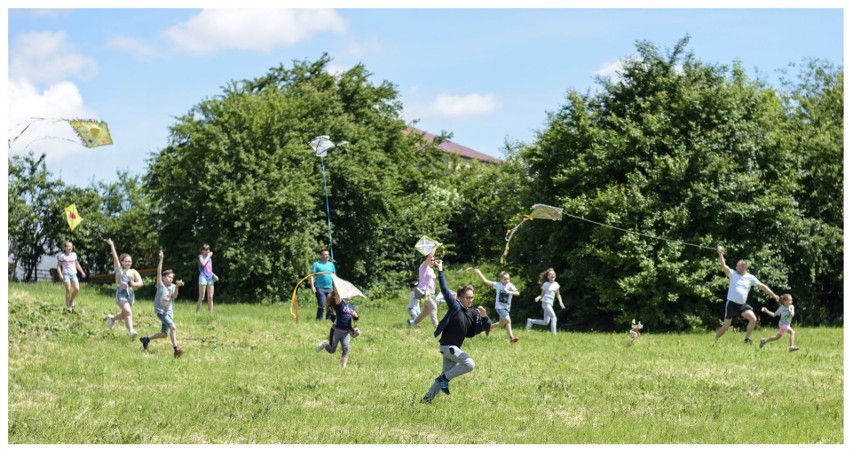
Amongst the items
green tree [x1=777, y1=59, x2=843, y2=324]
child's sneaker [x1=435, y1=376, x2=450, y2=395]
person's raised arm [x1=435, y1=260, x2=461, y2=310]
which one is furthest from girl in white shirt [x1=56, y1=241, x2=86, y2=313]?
green tree [x1=777, y1=59, x2=843, y2=324]

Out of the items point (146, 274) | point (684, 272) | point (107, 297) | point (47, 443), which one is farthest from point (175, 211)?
point (47, 443)

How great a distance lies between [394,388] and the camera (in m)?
16.7

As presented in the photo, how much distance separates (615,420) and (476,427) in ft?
7.00

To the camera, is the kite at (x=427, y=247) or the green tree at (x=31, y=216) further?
the green tree at (x=31, y=216)

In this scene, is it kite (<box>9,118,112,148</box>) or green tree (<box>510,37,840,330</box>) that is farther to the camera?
green tree (<box>510,37,840,330</box>)

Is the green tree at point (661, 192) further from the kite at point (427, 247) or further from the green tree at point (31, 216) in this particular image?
the green tree at point (31, 216)

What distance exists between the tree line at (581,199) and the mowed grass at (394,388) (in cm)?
524

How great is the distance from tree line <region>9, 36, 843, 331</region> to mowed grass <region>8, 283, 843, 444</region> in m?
5.24

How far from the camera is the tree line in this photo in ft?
96.8

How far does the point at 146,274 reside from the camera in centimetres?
4459

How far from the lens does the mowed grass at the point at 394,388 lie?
1354cm

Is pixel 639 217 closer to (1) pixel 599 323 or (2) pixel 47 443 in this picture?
(1) pixel 599 323

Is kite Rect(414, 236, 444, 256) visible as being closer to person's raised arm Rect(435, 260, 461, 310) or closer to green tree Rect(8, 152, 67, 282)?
person's raised arm Rect(435, 260, 461, 310)

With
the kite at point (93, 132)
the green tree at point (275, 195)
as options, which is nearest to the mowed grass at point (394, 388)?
the kite at point (93, 132)
